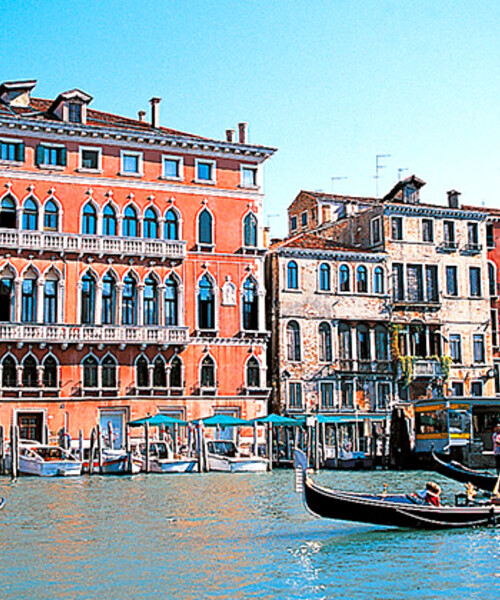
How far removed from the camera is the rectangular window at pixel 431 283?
36656 mm

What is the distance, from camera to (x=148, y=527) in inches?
575

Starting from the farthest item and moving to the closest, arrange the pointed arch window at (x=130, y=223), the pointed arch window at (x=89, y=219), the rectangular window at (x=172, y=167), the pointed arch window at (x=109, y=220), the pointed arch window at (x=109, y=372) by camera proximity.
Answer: the rectangular window at (x=172, y=167) → the pointed arch window at (x=130, y=223) → the pointed arch window at (x=109, y=220) → the pointed arch window at (x=89, y=219) → the pointed arch window at (x=109, y=372)

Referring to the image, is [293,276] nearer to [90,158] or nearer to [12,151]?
[90,158]

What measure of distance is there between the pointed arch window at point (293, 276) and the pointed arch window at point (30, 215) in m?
9.12

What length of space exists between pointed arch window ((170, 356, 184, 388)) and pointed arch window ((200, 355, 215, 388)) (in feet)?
2.51

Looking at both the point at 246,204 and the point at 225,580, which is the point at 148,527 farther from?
the point at 246,204

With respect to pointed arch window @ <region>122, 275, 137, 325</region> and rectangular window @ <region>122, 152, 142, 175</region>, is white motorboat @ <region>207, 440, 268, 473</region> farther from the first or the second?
rectangular window @ <region>122, 152, 142, 175</region>

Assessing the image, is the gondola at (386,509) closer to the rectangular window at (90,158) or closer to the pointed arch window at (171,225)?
the pointed arch window at (171,225)

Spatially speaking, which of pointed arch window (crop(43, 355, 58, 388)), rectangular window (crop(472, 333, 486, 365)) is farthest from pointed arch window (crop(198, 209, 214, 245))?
rectangular window (crop(472, 333, 486, 365))

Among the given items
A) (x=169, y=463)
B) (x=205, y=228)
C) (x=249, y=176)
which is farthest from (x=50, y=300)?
(x=249, y=176)


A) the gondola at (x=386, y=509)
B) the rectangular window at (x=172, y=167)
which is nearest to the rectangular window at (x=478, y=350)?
the rectangular window at (x=172, y=167)

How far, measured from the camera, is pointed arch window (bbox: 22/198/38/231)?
2958 centimetres

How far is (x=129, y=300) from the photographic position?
30.6 m

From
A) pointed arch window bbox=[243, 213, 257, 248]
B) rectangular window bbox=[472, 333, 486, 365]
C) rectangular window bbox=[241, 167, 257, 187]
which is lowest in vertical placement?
rectangular window bbox=[472, 333, 486, 365]
